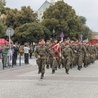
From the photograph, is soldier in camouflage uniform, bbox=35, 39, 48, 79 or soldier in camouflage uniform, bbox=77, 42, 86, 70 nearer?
soldier in camouflage uniform, bbox=35, 39, 48, 79

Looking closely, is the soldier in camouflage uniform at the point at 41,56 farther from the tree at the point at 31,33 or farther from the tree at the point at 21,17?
the tree at the point at 21,17

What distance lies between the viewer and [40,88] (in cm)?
1420

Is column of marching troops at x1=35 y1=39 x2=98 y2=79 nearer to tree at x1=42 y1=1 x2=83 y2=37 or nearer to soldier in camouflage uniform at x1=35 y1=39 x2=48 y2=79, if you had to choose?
soldier in camouflage uniform at x1=35 y1=39 x2=48 y2=79

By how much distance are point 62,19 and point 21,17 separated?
28.1 ft

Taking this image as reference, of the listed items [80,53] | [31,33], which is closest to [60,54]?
[80,53]

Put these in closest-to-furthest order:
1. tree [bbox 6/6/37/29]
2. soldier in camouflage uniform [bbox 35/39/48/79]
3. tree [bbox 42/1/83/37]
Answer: soldier in camouflage uniform [bbox 35/39/48/79], tree [bbox 6/6/37/29], tree [bbox 42/1/83/37]

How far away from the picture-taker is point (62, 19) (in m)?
74.8

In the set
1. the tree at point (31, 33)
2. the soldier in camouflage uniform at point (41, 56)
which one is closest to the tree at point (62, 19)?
the tree at point (31, 33)

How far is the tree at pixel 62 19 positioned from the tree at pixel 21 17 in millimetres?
Answer: 3186

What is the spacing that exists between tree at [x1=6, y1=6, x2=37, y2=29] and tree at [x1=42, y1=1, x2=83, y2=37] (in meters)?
3.19

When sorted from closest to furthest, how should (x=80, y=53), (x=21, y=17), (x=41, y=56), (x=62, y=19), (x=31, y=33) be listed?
1. (x=41, y=56)
2. (x=80, y=53)
3. (x=31, y=33)
4. (x=21, y=17)
5. (x=62, y=19)

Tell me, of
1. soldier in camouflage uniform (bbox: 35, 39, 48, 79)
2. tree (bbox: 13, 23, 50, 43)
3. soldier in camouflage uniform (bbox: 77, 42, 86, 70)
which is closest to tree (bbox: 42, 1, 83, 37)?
tree (bbox: 13, 23, 50, 43)

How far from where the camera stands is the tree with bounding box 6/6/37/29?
70188 millimetres

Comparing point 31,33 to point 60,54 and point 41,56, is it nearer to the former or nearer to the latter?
point 60,54
